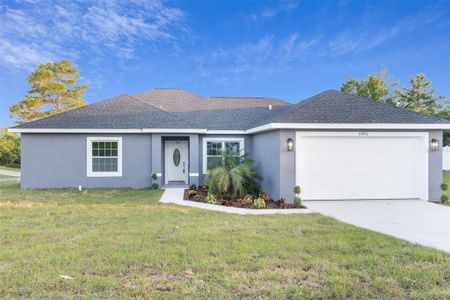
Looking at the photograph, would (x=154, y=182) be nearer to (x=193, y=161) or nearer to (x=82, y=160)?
(x=193, y=161)

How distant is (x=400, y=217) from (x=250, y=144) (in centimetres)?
748

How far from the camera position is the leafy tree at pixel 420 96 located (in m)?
31.1

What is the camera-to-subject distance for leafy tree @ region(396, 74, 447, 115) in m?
31.1

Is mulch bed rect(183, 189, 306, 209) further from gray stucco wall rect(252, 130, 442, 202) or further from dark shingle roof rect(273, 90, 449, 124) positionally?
dark shingle roof rect(273, 90, 449, 124)

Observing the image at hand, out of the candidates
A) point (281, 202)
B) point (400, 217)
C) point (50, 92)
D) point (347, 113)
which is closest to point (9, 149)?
point (50, 92)

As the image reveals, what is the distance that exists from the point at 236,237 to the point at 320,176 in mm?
5654

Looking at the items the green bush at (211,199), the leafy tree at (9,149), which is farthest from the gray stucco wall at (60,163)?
the leafy tree at (9,149)

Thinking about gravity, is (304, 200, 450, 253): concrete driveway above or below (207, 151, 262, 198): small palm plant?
below

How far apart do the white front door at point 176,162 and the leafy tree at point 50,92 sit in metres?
20.7

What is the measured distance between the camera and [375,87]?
28922 mm

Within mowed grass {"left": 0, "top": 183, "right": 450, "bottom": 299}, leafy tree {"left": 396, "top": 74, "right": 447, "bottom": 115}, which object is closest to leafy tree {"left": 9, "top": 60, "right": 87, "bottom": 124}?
mowed grass {"left": 0, "top": 183, "right": 450, "bottom": 299}

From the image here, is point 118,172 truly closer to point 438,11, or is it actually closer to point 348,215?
point 348,215

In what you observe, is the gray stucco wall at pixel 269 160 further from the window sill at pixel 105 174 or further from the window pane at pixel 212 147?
the window sill at pixel 105 174

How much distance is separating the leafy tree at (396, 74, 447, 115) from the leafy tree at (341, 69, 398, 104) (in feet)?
4.54
